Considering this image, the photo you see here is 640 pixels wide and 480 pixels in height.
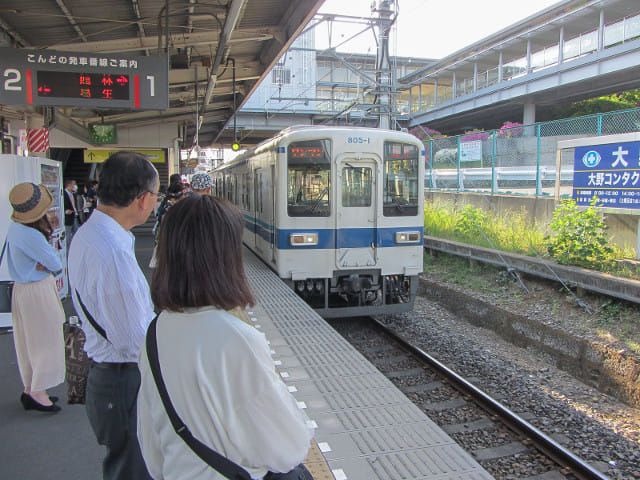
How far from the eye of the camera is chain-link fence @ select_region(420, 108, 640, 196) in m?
10.2

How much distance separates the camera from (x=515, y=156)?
13.0 meters

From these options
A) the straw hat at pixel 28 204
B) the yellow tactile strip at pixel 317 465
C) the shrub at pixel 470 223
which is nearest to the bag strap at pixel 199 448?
the yellow tactile strip at pixel 317 465

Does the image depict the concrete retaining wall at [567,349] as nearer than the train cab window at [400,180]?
Yes

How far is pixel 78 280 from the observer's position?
6.92 feet

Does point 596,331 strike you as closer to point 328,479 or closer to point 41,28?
point 328,479

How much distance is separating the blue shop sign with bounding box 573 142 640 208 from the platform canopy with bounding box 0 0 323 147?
17.2ft

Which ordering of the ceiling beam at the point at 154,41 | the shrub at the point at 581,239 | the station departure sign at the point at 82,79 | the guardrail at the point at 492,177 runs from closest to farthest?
the station departure sign at the point at 82,79, the shrub at the point at 581,239, the ceiling beam at the point at 154,41, the guardrail at the point at 492,177

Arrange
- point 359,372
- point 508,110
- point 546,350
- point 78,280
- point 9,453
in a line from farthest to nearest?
point 508,110, point 546,350, point 359,372, point 9,453, point 78,280

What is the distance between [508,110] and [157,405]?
114 feet

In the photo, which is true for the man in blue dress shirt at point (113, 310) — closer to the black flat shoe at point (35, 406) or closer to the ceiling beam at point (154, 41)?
the black flat shoe at point (35, 406)

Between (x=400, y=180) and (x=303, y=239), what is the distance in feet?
5.65

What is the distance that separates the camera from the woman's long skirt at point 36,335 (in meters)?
3.84

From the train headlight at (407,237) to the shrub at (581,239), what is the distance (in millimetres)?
2644

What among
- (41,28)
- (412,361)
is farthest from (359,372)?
(41,28)
